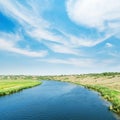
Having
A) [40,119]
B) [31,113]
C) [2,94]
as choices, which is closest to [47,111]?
[31,113]

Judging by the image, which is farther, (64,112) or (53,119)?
(64,112)

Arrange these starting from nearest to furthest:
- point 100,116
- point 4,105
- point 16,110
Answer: point 100,116, point 16,110, point 4,105

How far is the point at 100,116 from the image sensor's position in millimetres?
38000

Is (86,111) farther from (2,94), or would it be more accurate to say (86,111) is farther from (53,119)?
(2,94)

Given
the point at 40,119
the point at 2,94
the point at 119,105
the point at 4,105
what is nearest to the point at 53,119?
the point at 40,119

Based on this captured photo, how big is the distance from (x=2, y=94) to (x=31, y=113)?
29.5 meters

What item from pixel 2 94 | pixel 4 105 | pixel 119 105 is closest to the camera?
pixel 119 105

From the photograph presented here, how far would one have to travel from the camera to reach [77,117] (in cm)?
3819

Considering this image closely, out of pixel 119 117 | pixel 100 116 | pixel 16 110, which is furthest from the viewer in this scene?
pixel 16 110

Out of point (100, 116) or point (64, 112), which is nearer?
point (100, 116)

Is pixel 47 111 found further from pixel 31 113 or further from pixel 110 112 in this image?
pixel 110 112

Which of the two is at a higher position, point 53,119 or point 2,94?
point 2,94

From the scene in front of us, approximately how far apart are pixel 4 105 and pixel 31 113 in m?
12.2

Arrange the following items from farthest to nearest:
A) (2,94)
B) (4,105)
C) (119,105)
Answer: (2,94), (4,105), (119,105)
